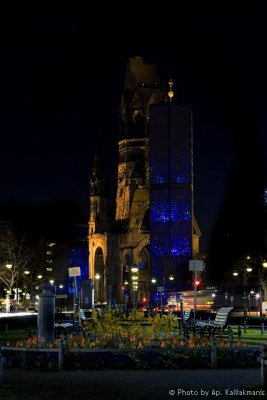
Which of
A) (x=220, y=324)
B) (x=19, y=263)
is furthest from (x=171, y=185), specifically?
(x=220, y=324)

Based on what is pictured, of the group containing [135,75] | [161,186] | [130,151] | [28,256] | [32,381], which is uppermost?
[135,75]

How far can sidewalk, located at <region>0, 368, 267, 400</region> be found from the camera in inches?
621

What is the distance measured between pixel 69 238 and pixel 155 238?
5098 cm

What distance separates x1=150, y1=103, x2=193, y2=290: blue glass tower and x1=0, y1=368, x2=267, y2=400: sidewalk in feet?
367

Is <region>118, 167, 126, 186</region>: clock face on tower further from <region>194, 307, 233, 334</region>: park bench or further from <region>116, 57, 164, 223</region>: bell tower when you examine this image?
<region>194, 307, 233, 334</region>: park bench

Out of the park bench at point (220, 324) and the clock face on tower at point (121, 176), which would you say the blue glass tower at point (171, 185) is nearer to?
the clock face on tower at point (121, 176)

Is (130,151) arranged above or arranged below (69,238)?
above

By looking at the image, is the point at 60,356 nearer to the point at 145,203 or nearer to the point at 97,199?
the point at 145,203

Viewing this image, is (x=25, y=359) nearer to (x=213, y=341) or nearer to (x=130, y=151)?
(x=213, y=341)

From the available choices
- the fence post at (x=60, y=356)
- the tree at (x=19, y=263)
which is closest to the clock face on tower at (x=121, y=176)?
the tree at (x=19, y=263)

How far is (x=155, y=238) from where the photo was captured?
134 meters

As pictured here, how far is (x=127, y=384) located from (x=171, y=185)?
385ft

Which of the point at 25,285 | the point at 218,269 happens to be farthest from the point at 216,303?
the point at 25,285

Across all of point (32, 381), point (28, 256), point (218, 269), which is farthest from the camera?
point (218, 269)
